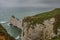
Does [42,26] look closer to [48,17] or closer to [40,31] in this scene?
[40,31]

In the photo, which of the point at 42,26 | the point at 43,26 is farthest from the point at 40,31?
the point at 43,26

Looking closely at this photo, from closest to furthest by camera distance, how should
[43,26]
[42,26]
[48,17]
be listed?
[43,26]
[48,17]
[42,26]

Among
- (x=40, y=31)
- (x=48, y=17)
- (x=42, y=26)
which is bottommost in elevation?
(x=40, y=31)

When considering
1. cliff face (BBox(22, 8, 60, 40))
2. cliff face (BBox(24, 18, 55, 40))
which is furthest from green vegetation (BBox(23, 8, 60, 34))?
cliff face (BBox(24, 18, 55, 40))

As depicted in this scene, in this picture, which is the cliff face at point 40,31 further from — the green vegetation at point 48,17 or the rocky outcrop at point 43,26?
the green vegetation at point 48,17

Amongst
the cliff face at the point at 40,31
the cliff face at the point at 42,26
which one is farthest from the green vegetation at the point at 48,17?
the cliff face at the point at 40,31

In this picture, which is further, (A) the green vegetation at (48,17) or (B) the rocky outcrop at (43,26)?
(A) the green vegetation at (48,17)

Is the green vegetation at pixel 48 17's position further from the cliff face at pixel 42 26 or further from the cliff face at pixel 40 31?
the cliff face at pixel 40 31

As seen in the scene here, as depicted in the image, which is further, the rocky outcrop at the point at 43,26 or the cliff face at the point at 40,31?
the cliff face at the point at 40,31

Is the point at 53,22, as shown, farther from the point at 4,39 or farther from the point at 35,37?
the point at 4,39
